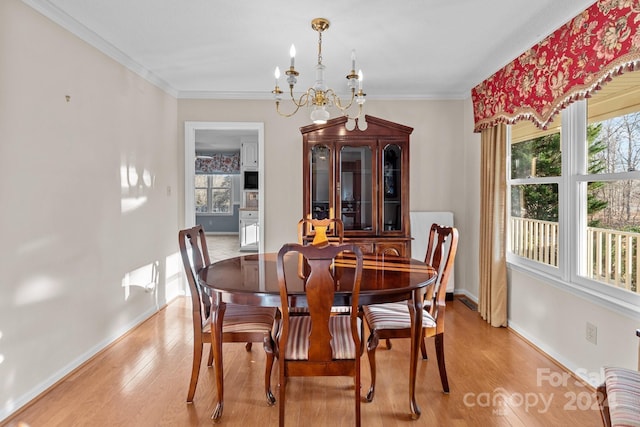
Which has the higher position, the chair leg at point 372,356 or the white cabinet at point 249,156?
the white cabinet at point 249,156

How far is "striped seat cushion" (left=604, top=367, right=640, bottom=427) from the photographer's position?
127 centimetres

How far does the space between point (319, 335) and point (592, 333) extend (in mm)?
1828

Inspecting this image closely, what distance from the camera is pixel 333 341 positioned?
1.91 meters

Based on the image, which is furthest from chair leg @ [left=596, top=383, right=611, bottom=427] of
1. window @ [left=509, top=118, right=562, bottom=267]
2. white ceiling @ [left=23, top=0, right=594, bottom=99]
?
white ceiling @ [left=23, top=0, right=594, bottom=99]

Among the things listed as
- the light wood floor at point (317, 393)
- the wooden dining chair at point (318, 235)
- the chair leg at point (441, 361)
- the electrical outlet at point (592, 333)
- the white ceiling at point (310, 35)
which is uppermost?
the white ceiling at point (310, 35)

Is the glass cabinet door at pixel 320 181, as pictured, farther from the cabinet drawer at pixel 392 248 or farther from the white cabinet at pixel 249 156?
the white cabinet at pixel 249 156

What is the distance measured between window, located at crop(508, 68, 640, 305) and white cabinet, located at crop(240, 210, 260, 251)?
5.51 meters

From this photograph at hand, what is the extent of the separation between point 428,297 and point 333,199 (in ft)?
5.74

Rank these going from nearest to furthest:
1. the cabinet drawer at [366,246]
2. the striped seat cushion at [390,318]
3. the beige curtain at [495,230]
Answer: the striped seat cushion at [390,318]
the beige curtain at [495,230]
the cabinet drawer at [366,246]

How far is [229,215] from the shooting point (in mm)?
10172

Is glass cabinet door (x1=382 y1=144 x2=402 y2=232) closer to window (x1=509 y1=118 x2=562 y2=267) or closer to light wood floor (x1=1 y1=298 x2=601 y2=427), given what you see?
window (x1=509 y1=118 x2=562 y2=267)

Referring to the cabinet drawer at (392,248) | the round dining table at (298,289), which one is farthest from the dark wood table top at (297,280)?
the cabinet drawer at (392,248)

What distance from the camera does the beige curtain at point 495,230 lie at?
3402 millimetres

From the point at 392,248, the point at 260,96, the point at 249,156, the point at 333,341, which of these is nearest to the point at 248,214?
the point at 249,156
